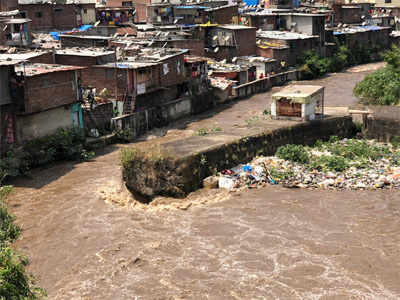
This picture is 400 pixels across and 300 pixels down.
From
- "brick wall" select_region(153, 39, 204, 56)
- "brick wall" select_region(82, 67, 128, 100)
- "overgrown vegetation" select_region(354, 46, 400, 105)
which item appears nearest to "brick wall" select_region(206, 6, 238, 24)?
"brick wall" select_region(153, 39, 204, 56)

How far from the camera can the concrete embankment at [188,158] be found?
18172 millimetres

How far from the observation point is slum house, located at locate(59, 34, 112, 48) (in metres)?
35.8

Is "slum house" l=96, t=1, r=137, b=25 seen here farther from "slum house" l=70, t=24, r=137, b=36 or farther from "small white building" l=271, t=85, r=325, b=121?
"small white building" l=271, t=85, r=325, b=121

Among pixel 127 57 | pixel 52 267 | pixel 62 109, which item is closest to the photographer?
pixel 52 267

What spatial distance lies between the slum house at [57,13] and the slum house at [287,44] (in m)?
13.9

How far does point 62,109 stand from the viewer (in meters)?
24.1

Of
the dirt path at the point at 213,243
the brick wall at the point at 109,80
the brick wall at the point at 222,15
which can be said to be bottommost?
the dirt path at the point at 213,243

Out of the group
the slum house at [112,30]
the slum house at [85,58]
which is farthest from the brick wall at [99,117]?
the slum house at [112,30]

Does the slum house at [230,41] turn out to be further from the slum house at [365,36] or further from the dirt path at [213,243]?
the dirt path at [213,243]

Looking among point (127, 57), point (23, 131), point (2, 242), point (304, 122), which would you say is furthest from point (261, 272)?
point (127, 57)

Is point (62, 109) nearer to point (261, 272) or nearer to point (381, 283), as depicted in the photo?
point (261, 272)

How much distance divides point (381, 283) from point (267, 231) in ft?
12.1

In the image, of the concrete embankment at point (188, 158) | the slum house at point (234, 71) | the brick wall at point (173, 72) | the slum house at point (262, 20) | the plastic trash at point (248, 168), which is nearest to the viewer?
the concrete embankment at point (188, 158)

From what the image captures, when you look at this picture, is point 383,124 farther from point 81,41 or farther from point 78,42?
point 78,42
